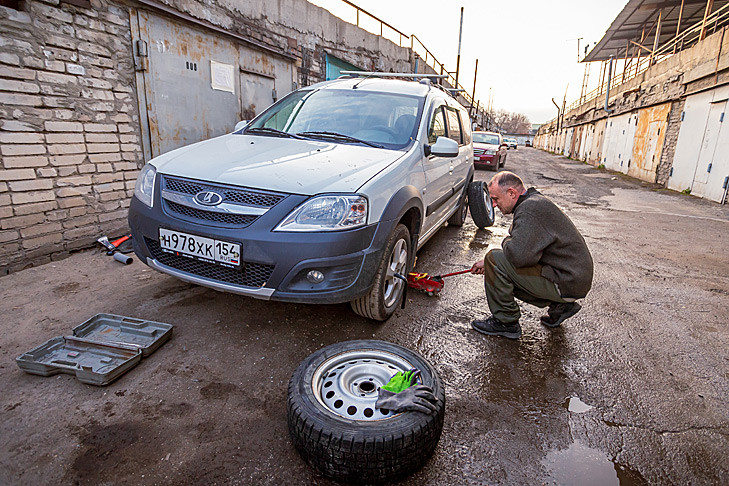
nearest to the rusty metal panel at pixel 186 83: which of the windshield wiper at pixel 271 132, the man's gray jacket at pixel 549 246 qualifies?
the windshield wiper at pixel 271 132

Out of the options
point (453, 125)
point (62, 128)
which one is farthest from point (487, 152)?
point (62, 128)

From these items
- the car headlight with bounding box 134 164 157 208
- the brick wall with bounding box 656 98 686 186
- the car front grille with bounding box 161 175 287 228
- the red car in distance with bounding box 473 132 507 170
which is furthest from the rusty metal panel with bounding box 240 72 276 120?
the brick wall with bounding box 656 98 686 186

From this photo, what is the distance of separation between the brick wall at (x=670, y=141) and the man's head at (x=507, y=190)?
1341 cm

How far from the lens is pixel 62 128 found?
418cm

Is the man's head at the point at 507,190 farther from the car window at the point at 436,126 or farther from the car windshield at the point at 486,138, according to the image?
the car windshield at the point at 486,138

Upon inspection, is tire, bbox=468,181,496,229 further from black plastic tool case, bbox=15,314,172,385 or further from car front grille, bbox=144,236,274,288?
black plastic tool case, bbox=15,314,172,385

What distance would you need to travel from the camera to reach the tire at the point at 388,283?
2658mm

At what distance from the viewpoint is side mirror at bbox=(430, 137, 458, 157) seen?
10.9ft

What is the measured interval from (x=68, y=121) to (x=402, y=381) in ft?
15.2

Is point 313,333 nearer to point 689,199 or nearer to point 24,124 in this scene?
point 24,124

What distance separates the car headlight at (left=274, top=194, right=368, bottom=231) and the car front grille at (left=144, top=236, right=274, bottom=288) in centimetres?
29

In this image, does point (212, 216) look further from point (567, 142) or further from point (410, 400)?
point (567, 142)

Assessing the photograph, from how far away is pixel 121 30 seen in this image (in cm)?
470

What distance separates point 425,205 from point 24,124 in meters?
4.04
